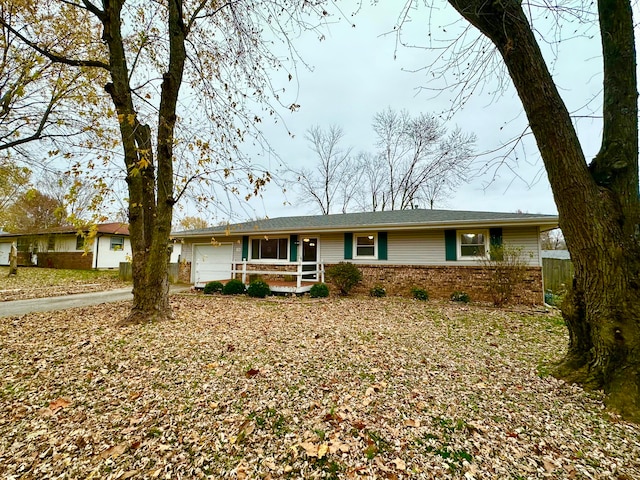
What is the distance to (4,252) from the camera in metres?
23.0

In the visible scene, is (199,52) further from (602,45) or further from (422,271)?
(422,271)

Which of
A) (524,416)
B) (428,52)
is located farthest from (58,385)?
(428,52)

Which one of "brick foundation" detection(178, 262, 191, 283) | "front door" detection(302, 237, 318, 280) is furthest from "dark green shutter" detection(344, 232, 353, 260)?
"brick foundation" detection(178, 262, 191, 283)

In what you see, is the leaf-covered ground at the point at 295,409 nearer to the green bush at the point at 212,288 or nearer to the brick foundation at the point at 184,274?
the green bush at the point at 212,288

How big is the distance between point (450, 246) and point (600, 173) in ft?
22.3

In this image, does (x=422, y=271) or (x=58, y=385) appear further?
(x=422, y=271)

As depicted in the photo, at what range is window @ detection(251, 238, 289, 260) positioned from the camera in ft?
40.0

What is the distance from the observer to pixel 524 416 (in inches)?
98.1

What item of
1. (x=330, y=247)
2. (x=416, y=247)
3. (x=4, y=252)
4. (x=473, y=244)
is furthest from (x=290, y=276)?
(x=4, y=252)

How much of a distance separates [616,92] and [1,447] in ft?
21.1

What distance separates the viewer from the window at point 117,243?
63.0 feet

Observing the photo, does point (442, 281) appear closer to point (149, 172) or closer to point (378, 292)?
point (378, 292)

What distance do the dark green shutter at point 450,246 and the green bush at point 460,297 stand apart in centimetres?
119

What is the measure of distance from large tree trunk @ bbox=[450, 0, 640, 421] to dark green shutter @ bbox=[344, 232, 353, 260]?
8.10 meters
